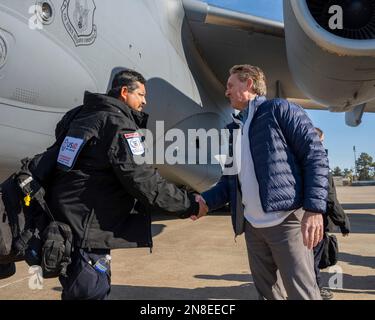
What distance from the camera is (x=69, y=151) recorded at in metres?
1.96

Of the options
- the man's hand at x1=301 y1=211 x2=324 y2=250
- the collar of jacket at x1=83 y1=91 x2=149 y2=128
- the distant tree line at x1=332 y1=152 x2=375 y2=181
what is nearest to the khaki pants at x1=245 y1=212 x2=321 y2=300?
the man's hand at x1=301 y1=211 x2=324 y2=250

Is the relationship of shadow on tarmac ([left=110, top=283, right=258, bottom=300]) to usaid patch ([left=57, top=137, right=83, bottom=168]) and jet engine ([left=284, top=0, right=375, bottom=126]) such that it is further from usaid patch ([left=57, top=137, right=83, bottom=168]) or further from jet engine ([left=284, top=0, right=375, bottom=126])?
jet engine ([left=284, top=0, right=375, bottom=126])

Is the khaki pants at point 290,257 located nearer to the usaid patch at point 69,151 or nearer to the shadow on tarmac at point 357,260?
the usaid patch at point 69,151

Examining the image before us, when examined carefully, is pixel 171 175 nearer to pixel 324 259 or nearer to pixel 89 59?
pixel 89 59

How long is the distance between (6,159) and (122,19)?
2.10 m

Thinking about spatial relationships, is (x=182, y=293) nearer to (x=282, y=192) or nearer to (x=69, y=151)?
(x=282, y=192)

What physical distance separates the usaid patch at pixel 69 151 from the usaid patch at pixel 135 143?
23 cm

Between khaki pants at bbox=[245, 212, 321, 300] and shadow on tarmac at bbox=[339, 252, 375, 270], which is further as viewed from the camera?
shadow on tarmac at bbox=[339, 252, 375, 270]

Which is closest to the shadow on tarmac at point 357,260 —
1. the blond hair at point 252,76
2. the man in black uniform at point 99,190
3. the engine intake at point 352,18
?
the engine intake at point 352,18

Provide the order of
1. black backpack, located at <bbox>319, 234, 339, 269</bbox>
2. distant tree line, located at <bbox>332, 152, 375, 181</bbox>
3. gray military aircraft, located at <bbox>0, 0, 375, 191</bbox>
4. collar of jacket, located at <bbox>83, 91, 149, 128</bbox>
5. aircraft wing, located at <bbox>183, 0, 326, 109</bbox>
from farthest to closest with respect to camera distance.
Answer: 1. distant tree line, located at <bbox>332, 152, 375, 181</bbox>
2. aircraft wing, located at <bbox>183, 0, 326, 109</bbox>
3. black backpack, located at <bbox>319, 234, 339, 269</bbox>
4. gray military aircraft, located at <bbox>0, 0, 375, 191</bbox>
5. collar of jacket, located at <bbox>83, 91, 149, 128</bbox>

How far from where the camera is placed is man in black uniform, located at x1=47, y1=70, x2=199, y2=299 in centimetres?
193

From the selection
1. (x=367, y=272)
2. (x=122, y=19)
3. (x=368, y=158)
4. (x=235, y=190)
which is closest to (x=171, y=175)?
(x=122, y=19)

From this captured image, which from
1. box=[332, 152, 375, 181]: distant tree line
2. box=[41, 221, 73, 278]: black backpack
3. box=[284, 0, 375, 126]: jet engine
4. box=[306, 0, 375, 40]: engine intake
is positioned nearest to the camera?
box=[41, 221, 73, 278]: black backpack

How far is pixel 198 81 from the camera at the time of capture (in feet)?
24.0
